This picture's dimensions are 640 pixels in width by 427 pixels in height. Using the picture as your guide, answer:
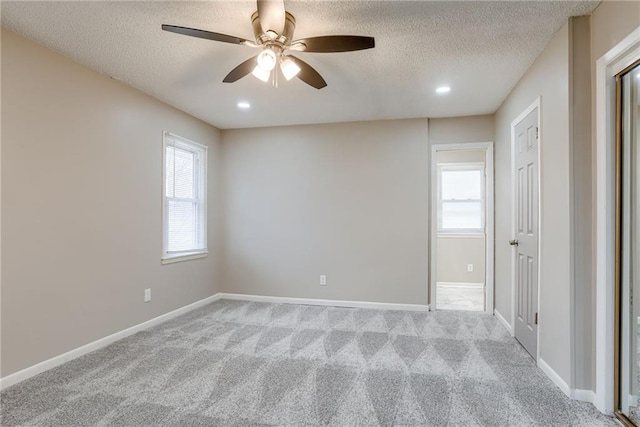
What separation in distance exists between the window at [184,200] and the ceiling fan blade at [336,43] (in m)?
2.47

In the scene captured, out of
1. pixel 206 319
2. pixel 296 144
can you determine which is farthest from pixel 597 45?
pixel 206 319

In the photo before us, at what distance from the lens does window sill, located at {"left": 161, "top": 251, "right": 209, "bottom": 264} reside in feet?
12.5

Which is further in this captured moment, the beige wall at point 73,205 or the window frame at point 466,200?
the window frame at point 466,200

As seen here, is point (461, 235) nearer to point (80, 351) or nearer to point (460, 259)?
point (460, 259)

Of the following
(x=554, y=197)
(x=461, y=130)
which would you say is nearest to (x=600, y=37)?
(x=554, y=197)

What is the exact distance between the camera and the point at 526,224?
3008 millimetres

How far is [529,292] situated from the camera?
9.63ft

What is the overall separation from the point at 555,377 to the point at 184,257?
379 cm

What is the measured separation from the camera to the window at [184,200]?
391 centimetres

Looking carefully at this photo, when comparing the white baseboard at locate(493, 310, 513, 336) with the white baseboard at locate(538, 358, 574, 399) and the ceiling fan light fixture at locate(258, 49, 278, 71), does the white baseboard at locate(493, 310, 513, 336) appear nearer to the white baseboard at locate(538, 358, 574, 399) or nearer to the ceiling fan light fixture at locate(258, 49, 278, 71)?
the white baseboard at locate(538, 358, 574, 399)

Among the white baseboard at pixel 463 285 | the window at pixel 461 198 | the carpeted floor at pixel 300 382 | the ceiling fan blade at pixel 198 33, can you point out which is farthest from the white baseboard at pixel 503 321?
the ceiling fan blade at pixel 198 33

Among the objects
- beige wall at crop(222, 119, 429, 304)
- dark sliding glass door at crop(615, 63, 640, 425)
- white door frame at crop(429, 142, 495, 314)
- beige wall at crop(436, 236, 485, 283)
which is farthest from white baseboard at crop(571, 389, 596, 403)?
beige wall at crop(436, 236, 485, 283)

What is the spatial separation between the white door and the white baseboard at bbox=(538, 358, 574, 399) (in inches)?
7.6

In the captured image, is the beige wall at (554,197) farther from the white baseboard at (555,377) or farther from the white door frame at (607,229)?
the white door frame at (607,229)
